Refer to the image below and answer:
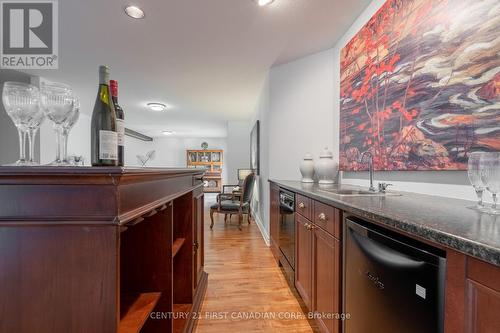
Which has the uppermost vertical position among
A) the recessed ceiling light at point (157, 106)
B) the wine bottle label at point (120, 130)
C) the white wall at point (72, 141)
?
the recessed ceiling light at point (157, 106)

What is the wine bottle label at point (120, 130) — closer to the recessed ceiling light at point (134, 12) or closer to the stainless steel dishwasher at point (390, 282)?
the stainless steel dishwasher at point (390, 282)

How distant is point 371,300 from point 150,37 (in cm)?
286

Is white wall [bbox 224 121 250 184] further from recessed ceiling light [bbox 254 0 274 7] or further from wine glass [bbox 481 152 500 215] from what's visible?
wine glass [bbox 481 152 500 215]

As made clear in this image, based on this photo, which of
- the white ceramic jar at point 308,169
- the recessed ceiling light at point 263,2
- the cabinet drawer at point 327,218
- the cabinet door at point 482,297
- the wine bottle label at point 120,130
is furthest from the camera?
the white ceramic jar at point 308,169

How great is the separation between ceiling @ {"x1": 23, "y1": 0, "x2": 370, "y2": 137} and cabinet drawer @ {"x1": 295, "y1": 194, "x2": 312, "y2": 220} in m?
1.62

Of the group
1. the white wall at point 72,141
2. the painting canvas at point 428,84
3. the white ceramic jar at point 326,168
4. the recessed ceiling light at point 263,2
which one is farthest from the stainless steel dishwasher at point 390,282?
the white wall at point 72,141

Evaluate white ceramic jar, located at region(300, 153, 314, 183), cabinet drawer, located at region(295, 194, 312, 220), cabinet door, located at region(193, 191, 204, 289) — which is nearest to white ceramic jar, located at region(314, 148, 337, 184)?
white ceramic jar, located at region(300, 153, 314, 183)

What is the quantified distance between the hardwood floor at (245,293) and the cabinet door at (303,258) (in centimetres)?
20

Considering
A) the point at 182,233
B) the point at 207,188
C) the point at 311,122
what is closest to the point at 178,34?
the point at 311,122

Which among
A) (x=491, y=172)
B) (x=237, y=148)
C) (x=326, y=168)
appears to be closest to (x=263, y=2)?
(x=326, y=168)

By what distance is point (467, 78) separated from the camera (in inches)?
45.7

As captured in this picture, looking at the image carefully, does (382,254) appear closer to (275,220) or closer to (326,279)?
(326,279)

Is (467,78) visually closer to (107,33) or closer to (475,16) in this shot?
(475,16)

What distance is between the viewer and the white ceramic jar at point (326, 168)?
235 centimetres
